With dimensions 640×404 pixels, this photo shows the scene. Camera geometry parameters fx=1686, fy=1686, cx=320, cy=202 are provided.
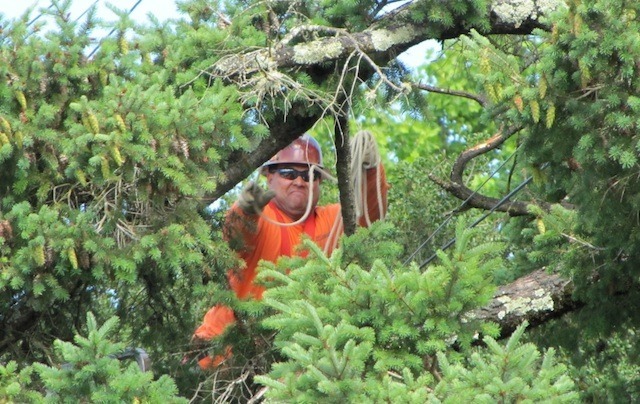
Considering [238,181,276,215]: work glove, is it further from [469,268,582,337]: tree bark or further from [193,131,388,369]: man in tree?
[469,268,582,337]: tree bark

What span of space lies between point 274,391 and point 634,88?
2354 mm

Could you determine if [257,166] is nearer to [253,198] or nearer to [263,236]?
[253,198]

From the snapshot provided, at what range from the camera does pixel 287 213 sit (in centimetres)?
1124

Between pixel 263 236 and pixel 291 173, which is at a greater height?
pixel 291 173

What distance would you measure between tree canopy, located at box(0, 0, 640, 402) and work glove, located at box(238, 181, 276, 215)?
14cm

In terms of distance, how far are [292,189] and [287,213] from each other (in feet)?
0.55

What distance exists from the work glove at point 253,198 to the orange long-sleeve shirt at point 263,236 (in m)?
0.05

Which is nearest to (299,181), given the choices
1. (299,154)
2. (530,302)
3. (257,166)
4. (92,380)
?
(299,154)

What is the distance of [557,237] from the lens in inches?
378

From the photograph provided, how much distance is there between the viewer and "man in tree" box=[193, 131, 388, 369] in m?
10.1

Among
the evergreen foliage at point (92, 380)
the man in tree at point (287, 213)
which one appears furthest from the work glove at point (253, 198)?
the evergreen foliage at point (92, 380)

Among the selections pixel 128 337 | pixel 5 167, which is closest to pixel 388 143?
pixel 128 337

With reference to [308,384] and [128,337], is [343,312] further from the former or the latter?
[128,337]

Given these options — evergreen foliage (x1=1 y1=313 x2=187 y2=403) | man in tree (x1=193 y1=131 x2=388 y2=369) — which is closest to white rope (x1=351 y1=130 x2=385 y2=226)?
man in tree (x1=193 y1=131 x2=388 y2=369)
